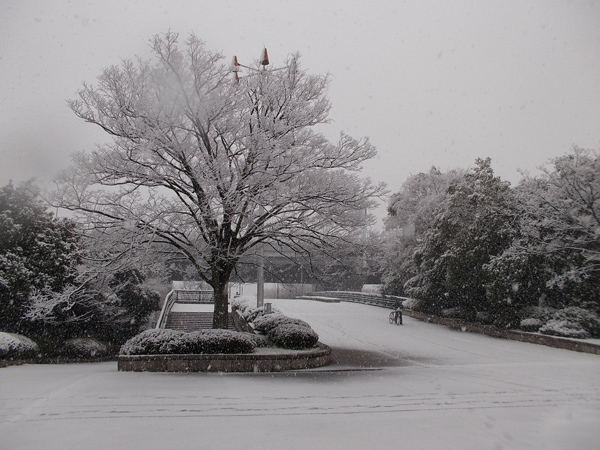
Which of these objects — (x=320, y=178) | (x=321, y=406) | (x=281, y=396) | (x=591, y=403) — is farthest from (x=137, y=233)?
(x=591, y=403)

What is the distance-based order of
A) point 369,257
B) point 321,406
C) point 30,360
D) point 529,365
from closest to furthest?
point 321,406
point 529,365
point 30,360
point 369,257

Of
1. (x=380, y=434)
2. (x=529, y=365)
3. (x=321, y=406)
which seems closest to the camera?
(x=380, y=434)

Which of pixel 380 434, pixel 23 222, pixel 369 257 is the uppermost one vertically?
pixel 23 222

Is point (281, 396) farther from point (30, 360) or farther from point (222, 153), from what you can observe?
point (30, 360)

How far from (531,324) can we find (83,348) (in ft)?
63.8

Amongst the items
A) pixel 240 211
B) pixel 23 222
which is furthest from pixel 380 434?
pixel 23 222

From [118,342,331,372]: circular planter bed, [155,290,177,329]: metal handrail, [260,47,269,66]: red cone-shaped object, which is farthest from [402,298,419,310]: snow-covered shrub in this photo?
[260,47,269,66]: red cone-shaped object

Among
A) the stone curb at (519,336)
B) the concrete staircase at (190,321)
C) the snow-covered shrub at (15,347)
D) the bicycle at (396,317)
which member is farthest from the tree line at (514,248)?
the snow-covered shrub at (15,347)

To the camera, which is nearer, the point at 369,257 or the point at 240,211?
the point at 240,211

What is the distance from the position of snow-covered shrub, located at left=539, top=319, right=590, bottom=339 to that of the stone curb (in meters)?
0.40

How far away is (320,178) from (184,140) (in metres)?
4.21

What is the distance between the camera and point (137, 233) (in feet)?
43.8

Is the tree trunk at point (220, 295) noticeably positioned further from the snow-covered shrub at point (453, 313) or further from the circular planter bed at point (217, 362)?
the snow-covered shrub at point (453, 313)

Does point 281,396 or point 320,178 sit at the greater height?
point 320,178
